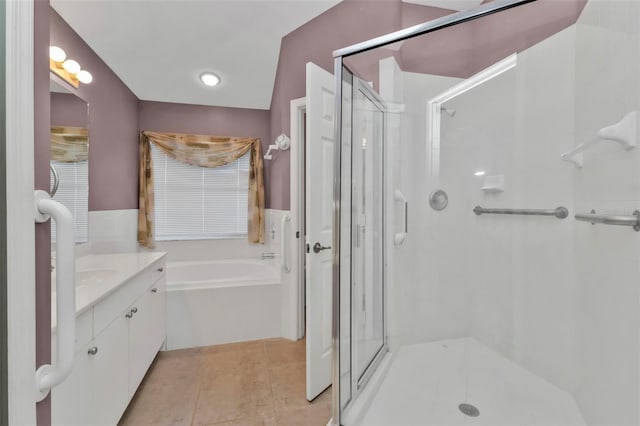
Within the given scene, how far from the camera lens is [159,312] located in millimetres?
2066

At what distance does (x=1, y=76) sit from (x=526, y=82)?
211cm

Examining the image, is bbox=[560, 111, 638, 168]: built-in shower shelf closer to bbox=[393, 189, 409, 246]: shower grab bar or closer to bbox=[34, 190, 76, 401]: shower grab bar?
bbox=[393, 189, 409, 246]: shower grab bar

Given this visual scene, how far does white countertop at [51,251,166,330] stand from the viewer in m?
1.14

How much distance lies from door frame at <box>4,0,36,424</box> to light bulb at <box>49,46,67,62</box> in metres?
1.77

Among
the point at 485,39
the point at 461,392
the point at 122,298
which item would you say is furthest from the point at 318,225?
the point at 485,39

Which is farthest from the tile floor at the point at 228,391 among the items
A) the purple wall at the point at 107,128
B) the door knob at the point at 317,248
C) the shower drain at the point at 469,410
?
the purple wall at the point at 107,128

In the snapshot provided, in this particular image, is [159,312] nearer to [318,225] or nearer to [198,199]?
[318,225]

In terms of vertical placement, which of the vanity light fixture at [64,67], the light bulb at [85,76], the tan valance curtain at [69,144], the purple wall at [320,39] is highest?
the purple wall at [320,39]

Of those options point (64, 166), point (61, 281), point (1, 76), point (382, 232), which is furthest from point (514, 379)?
point (64, 166)

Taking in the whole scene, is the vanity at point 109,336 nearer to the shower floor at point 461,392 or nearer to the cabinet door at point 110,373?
the cabinet door at point 110,373

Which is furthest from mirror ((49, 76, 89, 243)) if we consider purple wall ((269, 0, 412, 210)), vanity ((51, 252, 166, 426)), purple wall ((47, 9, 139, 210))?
purple wall ((269, 0, 412, 210))

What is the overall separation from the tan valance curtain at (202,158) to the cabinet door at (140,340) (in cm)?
161

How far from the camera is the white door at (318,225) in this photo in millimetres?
1705

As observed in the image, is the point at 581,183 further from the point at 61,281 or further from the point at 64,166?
the point at 64,166
